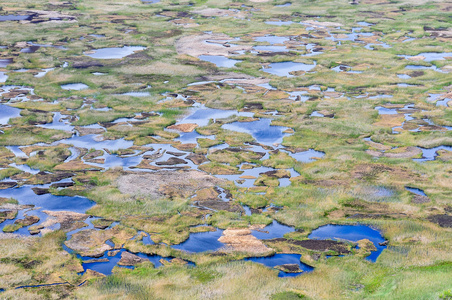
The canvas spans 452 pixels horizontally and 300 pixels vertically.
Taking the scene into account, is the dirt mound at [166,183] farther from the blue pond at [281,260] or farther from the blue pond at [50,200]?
the blue pond at [281,260]

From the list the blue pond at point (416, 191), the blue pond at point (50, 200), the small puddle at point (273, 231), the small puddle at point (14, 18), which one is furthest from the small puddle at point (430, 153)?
the small puddle at point (14, 18)

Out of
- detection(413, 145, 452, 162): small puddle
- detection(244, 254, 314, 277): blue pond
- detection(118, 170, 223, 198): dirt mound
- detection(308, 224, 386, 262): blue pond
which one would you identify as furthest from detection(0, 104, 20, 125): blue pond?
detection(413, 145, 452, 162): small puddle

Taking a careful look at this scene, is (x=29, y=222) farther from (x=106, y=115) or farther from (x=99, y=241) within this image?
(x=106, y=115)

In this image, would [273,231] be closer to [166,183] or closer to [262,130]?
[166,183]

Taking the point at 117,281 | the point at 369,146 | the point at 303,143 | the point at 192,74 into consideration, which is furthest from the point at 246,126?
the point at 117,281

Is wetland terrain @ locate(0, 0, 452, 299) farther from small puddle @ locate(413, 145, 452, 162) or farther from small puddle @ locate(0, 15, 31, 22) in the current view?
small puddle @ locate(0, 15, 31, 22)

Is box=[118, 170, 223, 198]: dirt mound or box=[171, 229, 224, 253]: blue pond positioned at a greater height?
box=[118, 170, 223, 198]: dirt mound
